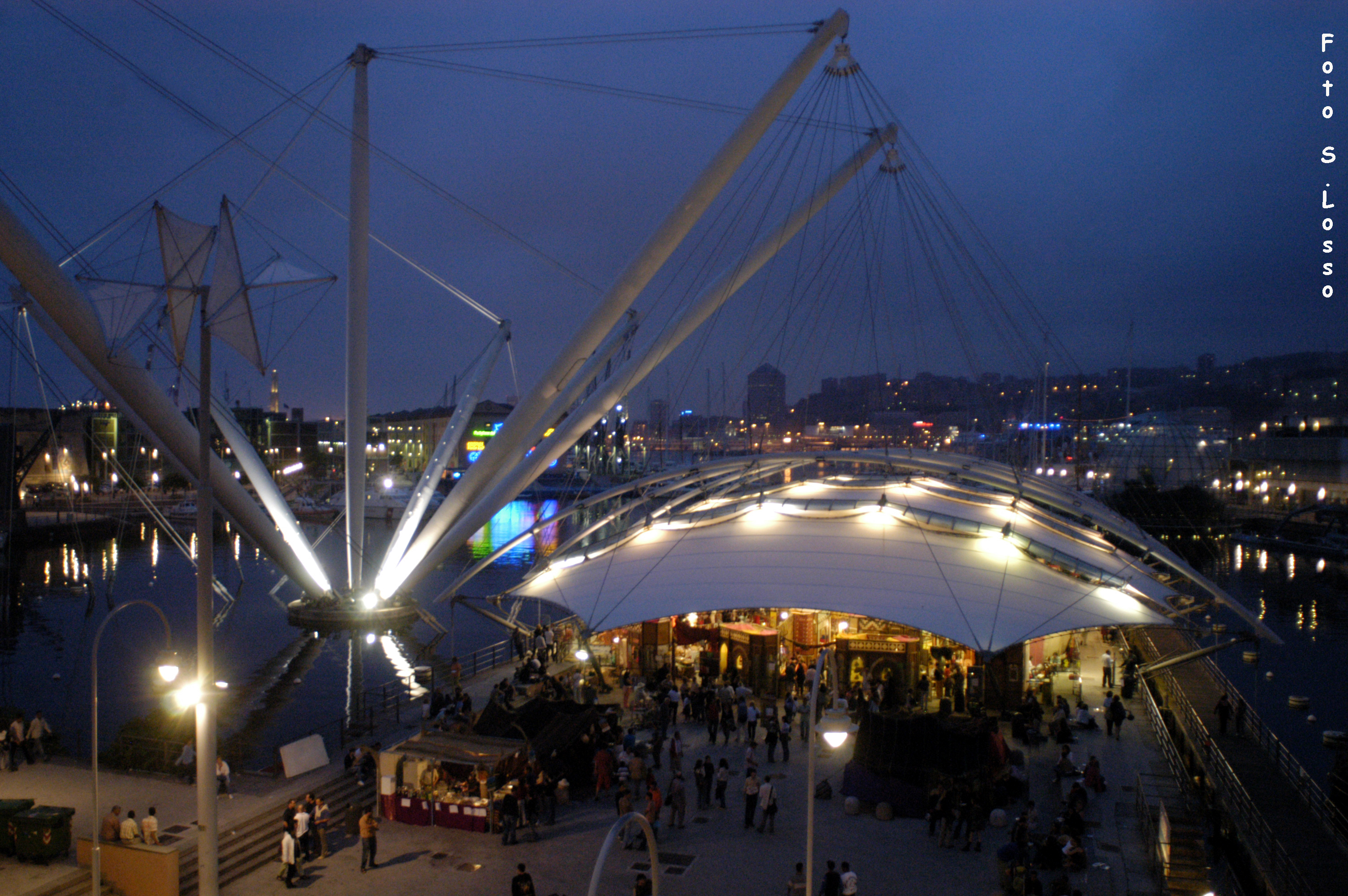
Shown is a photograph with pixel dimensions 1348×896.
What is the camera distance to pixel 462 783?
1616 centimetres

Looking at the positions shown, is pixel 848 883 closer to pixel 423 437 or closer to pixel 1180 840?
pixel 1180 840

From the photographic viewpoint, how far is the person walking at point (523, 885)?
39.4ft

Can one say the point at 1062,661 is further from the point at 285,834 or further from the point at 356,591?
the point at 356,591

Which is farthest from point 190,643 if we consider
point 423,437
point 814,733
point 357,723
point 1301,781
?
point 423,437

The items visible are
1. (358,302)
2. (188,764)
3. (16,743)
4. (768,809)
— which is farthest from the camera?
(358,302)

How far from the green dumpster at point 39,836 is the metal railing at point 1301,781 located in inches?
803

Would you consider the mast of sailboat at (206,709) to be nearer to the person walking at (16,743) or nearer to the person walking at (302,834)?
the person walking at (302,834)

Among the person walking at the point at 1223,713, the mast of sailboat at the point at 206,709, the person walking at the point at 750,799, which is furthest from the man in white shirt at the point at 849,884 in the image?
the person walking at the point at 1223,713

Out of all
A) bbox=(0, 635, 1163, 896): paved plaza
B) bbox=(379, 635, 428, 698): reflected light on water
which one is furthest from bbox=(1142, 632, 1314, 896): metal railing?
bbox=(379, 635, 428, 698): reflected light on water

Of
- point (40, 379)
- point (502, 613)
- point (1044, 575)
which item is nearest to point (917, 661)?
point (1044, 575)

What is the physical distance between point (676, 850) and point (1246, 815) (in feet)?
34.2

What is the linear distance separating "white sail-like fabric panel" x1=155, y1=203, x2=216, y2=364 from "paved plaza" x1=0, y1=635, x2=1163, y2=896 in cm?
838

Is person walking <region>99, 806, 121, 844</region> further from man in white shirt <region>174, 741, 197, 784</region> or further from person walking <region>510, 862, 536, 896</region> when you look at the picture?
person walking <region>510, 862, 536, 896</region>

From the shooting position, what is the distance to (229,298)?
21.1 meters
